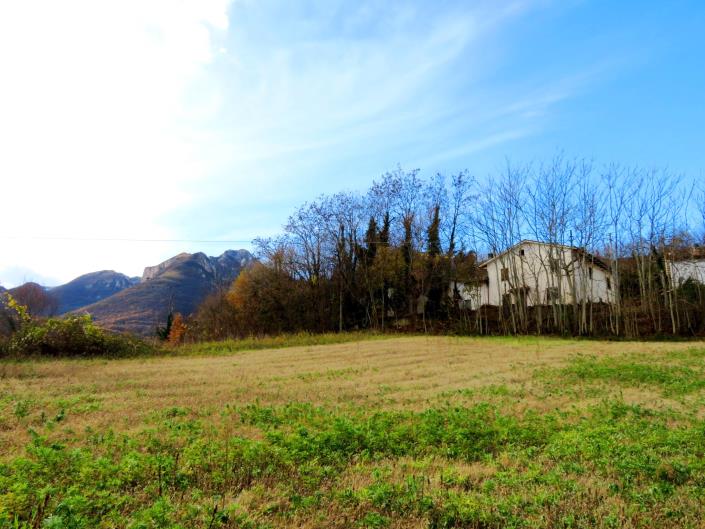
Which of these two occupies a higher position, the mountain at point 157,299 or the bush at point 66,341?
the mountain at point 157,299

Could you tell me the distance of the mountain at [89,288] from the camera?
142225mm

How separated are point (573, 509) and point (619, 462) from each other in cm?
139

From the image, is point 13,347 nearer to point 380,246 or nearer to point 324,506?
point 324,506

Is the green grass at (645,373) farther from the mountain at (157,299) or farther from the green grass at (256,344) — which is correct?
the mountain at (157,299)

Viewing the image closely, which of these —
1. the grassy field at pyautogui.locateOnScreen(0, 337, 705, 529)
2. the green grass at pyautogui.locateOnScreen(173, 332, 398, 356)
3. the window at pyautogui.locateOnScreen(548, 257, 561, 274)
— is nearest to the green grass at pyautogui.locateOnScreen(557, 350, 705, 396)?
the grassy field at pyautogui.locateOnScreen(0, 337, 705, 529)

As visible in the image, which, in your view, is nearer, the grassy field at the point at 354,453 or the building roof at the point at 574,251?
the grassy field at the point at 354,453

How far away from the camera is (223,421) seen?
641 cm

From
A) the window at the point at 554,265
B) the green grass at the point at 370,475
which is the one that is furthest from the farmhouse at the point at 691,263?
the green grass at the point at 370,475

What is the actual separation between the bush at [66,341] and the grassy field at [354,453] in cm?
718

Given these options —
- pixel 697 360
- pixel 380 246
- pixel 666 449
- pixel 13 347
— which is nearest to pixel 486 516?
pixel 666 449

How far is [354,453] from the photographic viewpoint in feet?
16.3

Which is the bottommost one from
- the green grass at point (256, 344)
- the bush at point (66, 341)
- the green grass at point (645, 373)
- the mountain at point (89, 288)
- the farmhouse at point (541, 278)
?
the green grass at point (645, 373)

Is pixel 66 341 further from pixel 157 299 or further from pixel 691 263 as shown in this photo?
pixel 157 299

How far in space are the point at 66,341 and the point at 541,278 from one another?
112 feet
